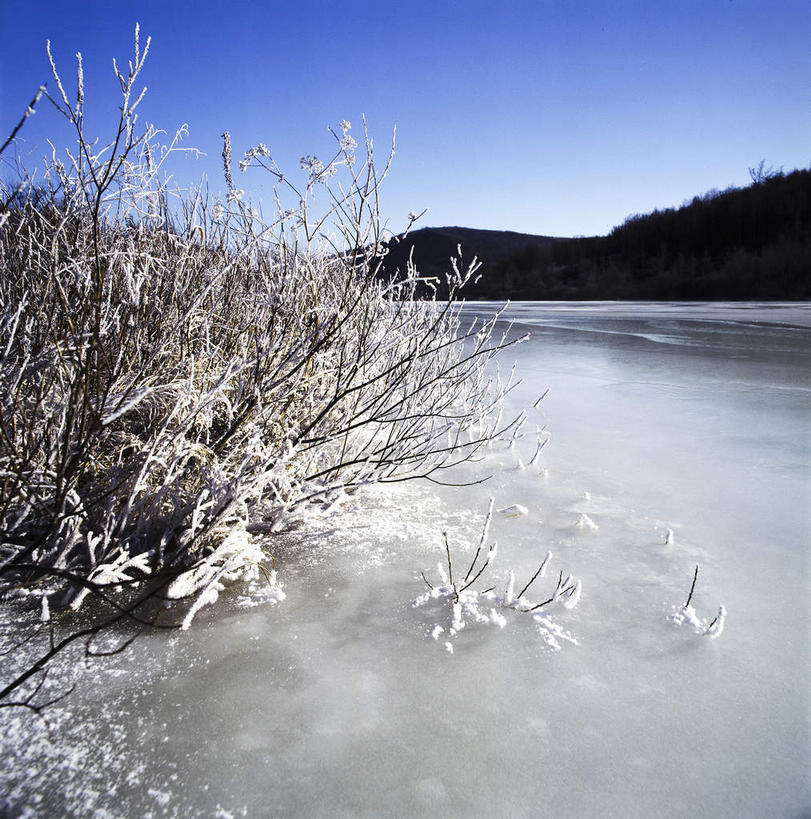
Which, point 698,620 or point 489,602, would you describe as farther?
point 489,602

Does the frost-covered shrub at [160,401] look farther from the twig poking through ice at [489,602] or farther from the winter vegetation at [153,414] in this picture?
the twig poking through ice at [489,602]

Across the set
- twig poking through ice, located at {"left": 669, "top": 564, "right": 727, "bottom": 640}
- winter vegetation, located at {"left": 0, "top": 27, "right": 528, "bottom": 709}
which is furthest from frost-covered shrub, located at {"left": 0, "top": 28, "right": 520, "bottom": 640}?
twig poking through ice, located at {"left": 669, "top": 564, "right": 727, "bottom": 640}

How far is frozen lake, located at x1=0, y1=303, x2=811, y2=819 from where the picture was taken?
1.07 m

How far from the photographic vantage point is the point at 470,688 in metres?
1.34

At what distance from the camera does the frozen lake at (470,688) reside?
1.07 meters

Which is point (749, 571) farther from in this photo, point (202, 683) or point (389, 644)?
point (202, 683)

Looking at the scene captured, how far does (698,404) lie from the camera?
4.42 meters

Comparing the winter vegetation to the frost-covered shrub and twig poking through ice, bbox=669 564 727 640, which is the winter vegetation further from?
twig poking through ice, bbox=669 564 727 640

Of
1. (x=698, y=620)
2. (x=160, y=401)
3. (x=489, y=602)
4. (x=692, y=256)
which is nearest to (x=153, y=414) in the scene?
(x=160, y=401)

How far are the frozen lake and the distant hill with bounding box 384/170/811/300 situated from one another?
2363 centimetres

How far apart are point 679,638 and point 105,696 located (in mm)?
1443

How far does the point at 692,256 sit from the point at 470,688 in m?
38.8

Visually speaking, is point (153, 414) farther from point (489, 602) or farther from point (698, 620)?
point (698, 620)

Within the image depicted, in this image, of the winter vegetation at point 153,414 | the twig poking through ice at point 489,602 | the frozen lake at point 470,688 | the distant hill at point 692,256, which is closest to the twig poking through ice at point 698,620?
the frozen lake at point 470,688
